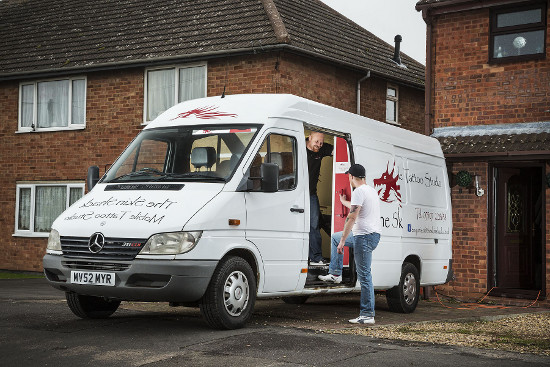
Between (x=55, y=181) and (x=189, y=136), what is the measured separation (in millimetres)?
12096

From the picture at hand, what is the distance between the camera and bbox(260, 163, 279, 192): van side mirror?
328 inches

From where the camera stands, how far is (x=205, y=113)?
30.4 ft

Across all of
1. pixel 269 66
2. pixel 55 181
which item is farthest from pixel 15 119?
pixel 269 66

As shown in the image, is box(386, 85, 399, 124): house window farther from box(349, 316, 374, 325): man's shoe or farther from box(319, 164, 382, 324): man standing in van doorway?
box(349, 316, 374, 325): man's shoe

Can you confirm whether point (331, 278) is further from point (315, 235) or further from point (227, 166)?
point (227, 166)

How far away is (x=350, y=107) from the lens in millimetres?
19438

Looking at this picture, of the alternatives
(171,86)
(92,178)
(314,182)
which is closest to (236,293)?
(92,178)

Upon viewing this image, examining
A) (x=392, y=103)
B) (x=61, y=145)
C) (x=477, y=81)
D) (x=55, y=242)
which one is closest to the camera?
(x=55, y=242)

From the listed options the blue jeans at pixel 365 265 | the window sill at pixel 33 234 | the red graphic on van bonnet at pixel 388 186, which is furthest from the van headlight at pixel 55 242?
the window sill at pixel 33 234

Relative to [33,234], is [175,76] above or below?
above

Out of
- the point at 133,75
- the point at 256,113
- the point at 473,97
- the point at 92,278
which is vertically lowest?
the point at 92,278

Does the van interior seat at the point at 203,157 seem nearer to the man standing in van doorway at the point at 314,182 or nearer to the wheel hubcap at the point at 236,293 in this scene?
the wheel hubcap at the point at 236,293

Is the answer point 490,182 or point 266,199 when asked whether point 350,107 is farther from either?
point 266,199

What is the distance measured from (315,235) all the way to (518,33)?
6.49 metres
